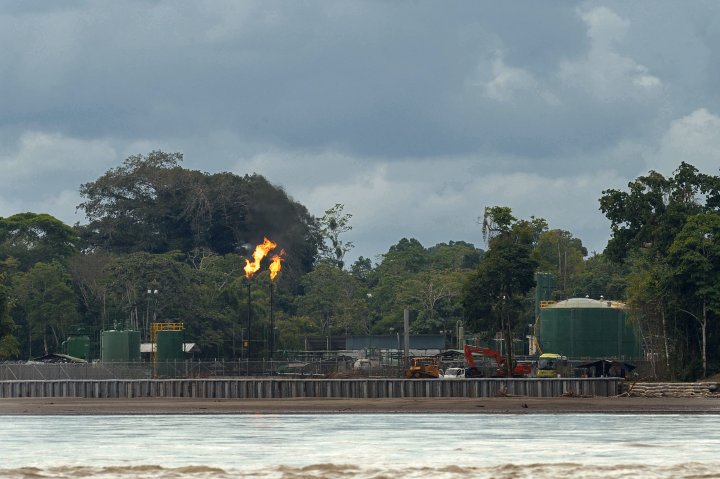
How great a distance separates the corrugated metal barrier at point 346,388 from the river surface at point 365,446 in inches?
449

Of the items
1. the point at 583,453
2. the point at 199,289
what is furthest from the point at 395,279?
the point at 583,453

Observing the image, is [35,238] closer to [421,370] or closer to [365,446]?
[421,370]

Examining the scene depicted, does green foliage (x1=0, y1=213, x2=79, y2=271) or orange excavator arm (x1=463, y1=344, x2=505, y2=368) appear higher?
green foliage (x1=0, y1=213, x2=79, y2=271)

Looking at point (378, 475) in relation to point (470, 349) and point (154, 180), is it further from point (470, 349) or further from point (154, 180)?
point (154, 180)

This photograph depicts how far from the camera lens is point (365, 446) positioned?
43688mm

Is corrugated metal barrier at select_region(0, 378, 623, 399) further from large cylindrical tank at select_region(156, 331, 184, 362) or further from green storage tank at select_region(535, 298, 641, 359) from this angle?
large cylindrical tank at select_region(156, 331, 184, 362)

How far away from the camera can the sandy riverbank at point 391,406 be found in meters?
64.2

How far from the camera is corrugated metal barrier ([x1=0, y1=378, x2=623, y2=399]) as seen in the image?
2891 inches

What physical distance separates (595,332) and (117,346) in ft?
143

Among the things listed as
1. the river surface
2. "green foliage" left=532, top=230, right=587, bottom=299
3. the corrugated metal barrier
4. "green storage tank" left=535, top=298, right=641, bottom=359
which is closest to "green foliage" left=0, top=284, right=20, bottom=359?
the corrugated metal barrier

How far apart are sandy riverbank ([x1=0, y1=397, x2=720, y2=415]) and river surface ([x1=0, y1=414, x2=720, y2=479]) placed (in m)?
2.88

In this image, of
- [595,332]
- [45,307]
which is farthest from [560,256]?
[45,307]

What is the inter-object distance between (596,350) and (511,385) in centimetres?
3963

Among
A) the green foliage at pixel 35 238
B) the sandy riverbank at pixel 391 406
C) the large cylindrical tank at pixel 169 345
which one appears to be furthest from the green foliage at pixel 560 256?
the sandy riverbank at pixel 391 406
